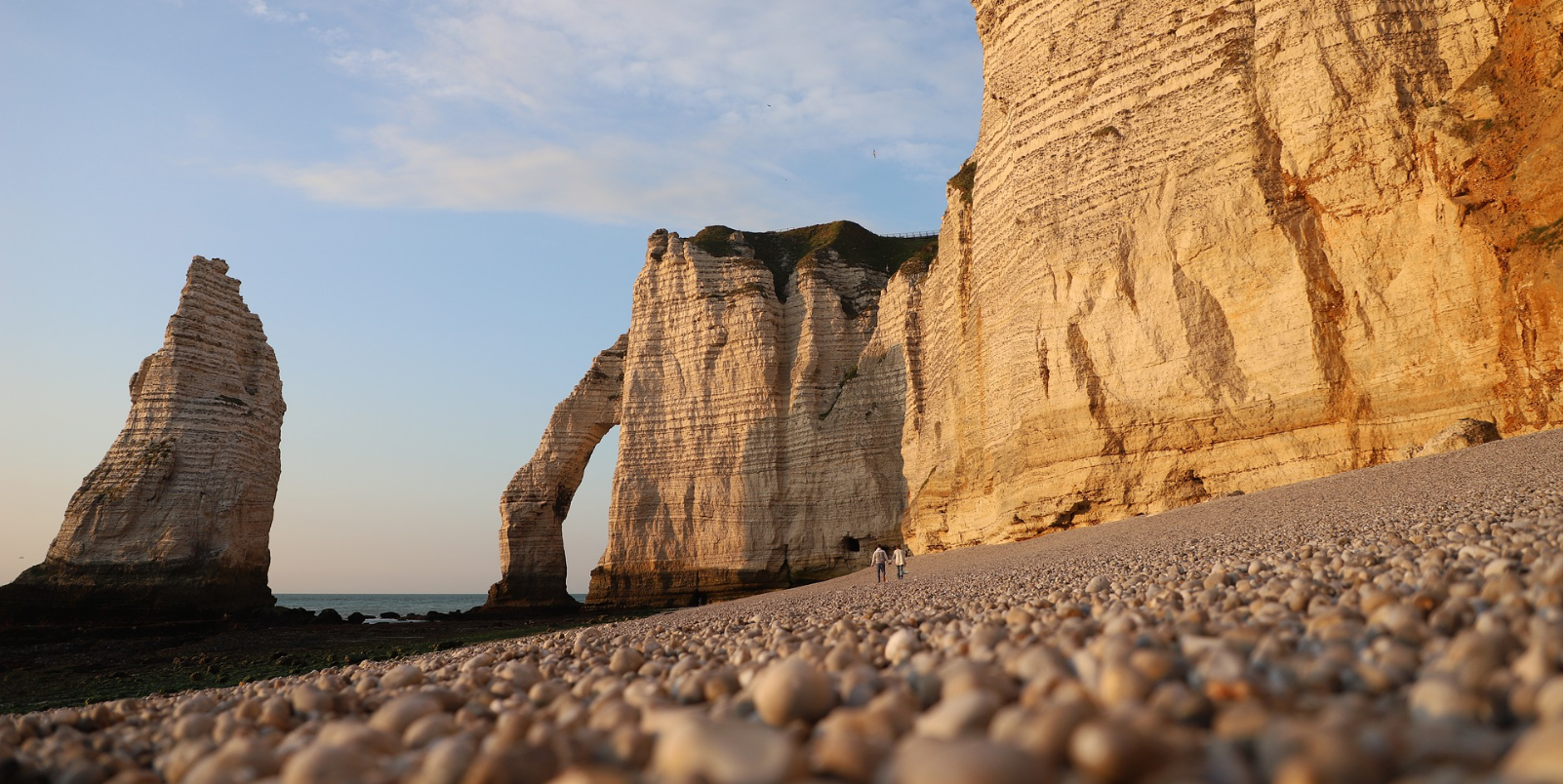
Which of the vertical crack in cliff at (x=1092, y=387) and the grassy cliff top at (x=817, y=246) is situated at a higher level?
the grassy cliff top at (x=817, y=246)

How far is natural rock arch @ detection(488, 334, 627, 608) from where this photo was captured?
35000mm

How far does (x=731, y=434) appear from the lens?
32469 mm

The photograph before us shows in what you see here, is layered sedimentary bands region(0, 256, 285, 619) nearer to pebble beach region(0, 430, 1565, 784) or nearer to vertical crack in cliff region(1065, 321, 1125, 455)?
vertical crack in cliff region(1065, 321, 1125, 455)

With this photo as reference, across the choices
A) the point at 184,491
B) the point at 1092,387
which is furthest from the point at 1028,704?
the point at 184,491

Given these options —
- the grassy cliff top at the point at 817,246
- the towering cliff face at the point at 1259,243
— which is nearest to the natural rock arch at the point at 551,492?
the grassy cliff top at the point at 817,246

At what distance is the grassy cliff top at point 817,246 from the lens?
35562 millimetres

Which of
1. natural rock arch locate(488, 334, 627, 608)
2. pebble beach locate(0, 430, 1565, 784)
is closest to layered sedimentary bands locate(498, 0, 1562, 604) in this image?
pebble beach locate(0, 430, 1565, 784)

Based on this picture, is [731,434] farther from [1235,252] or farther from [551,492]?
[1235,252]

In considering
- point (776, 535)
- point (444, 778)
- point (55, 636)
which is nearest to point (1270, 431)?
point (444, 778)

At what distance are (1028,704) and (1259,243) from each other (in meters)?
13.6

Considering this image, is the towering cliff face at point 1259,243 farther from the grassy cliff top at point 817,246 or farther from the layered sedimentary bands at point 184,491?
the layered sedimentary bands at point 184,491

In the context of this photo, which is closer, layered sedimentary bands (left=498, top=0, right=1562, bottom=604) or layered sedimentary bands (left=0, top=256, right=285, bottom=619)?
layered sedimentary bands (left=498, top=0, right=1562, bottom=604)

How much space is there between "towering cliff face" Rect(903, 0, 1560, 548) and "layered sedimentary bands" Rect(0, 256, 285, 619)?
25.6 m

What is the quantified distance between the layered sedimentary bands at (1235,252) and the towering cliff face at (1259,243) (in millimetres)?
34
